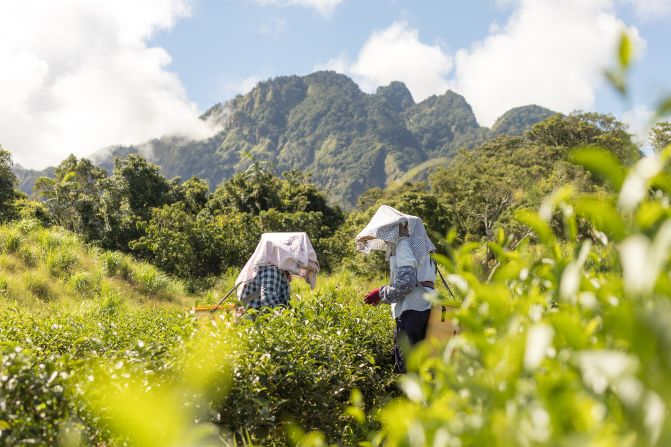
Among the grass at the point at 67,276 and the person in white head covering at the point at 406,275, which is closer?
the person in white head covering at the point at 406,275

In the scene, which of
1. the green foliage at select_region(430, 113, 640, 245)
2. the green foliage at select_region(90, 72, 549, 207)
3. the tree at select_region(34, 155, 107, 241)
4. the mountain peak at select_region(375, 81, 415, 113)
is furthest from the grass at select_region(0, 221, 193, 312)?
the mountain peak at select_region(375, 81, 415, 113)

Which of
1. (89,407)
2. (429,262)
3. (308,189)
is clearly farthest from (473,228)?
(89,407)

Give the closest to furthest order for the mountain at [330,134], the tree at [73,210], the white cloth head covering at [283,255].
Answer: the white cloth head covering at [283,255], the tree at [73,210], the mountain at [330,134]

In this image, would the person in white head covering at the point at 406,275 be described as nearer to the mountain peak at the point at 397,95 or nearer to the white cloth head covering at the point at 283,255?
the white cloth head covering at the point at 283,255

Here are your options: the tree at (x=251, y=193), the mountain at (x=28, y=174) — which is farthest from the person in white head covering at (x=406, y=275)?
the mountain at (x=28, y=174)

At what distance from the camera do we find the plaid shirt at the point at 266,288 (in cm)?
448

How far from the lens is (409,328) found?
3.95 meters

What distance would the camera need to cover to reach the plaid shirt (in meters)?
4.48

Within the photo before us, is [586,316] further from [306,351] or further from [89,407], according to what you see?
[306,351]

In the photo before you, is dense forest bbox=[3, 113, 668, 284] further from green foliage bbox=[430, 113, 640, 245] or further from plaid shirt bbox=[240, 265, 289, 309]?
plaid shirt bbox=[240, 265, 289, 309]

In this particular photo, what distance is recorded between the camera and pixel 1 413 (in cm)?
147

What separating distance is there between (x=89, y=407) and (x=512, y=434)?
5.20 feet

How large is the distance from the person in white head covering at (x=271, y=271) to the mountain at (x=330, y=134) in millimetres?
124611

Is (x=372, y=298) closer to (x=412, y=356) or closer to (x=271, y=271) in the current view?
(x=271, y=271)
